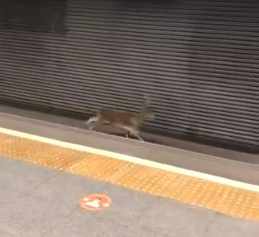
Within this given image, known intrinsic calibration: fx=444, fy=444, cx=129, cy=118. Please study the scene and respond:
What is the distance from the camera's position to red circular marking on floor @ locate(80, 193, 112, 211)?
1.55m

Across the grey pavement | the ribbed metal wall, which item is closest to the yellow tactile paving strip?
the grey pavement

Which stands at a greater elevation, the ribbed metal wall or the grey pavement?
the ribbed metal wall

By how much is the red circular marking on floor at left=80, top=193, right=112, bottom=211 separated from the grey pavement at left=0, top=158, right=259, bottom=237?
0.07ft

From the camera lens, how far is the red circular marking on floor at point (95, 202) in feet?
5.08

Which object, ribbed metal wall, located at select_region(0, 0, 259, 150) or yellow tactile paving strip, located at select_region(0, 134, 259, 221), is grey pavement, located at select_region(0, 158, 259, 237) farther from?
ribbed metal wall, located at select_region(0, 0, 259, 150)

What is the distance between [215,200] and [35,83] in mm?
1377

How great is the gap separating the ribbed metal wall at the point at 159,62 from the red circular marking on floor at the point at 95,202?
69 centimetres

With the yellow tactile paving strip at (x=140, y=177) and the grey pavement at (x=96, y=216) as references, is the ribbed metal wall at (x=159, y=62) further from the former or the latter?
the grey pavement at (x=96, y=216)

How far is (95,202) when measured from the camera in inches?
62.6

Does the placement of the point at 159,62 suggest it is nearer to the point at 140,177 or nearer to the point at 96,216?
the point at 140,177

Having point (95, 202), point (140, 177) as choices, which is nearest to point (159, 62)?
point (140, 177)

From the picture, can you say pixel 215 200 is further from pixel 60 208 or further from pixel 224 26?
pixel 224 26

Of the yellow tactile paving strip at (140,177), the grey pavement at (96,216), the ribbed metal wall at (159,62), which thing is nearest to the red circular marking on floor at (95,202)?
the grey pavement at (96,216)

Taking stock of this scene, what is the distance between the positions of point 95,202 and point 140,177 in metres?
0.26
